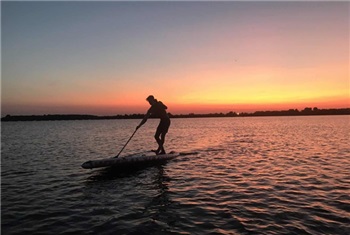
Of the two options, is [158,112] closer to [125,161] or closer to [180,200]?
[125,161]

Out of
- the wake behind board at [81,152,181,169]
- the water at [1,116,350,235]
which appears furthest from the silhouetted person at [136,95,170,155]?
the water at [1,116,350,235]

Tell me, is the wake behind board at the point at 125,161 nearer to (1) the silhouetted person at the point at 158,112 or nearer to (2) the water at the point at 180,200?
(2) the water at the point at 180,200

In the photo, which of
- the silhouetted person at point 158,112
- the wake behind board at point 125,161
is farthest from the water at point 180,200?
the silhouetted person at point 158,112

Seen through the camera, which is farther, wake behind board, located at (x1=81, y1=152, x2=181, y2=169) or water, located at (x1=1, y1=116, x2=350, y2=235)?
wake behind board, located at (x1=81, y1=152, x2=181, y2=169)

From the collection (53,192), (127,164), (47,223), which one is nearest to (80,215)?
(47,223)

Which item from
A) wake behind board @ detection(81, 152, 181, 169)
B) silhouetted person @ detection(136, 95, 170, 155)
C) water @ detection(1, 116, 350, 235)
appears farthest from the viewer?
silhouetted person @ detection(136, 95, 170, 155)

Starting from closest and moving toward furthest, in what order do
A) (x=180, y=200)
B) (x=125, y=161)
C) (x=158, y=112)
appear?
(x=180, y=200) < (x=125, y=161) < (x=158, y=112)

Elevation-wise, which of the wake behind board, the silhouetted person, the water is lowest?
the water

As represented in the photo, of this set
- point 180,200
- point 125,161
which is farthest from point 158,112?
point 180,200

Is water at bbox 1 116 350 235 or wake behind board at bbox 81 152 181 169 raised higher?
wake behind board at bbox 81 152 181 169

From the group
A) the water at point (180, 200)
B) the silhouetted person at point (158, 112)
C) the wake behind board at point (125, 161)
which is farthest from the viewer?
the silhouetted person at point (158, 112)

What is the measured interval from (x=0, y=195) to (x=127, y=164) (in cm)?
595

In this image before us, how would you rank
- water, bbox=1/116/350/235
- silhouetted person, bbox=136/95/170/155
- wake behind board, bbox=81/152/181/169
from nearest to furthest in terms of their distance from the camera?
1. water, bbox=1/116/350/235
2. wake behind board, bbox=81/152/181/169
3. silhouetted person, bbox=136/95/170/155

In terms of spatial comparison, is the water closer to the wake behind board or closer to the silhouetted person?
the wake behind board
